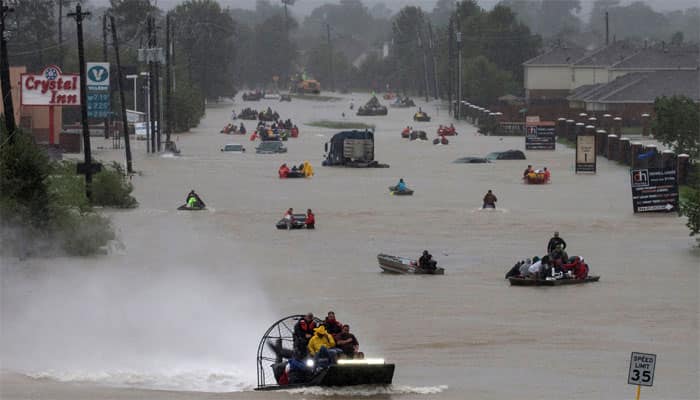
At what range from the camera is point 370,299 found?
115 feet

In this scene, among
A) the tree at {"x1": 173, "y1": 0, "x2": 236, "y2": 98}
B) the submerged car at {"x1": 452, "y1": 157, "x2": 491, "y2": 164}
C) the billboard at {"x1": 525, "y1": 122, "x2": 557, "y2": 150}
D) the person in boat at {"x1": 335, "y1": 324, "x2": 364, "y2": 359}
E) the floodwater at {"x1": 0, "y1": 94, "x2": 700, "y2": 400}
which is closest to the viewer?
the person in boat at {"x1": 335, "y1": 324, "x2": 364, "y2": 359}

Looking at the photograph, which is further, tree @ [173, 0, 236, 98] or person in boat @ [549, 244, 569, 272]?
tree @ [173, 0, 236, 98]

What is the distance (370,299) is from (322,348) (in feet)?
39.7

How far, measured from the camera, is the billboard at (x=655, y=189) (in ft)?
175

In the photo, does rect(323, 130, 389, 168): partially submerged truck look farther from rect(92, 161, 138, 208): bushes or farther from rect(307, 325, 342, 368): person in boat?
rect(307, 325, 342, 368): person in boat

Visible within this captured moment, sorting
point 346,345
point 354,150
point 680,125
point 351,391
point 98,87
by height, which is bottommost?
point 351,391

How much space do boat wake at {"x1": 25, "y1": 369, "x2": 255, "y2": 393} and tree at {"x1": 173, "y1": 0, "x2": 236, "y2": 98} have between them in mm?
146502

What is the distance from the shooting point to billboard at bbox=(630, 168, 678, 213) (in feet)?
175

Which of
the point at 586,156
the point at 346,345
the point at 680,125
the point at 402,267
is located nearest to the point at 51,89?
the point at 586,156

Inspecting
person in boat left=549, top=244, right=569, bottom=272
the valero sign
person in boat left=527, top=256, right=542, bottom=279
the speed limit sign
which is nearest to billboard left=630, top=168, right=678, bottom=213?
person in boat left=549, top=244, right=569, bottom=272

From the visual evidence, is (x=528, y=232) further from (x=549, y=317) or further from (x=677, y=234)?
(x=549, y=317)

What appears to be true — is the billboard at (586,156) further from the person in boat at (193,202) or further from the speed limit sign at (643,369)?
the speed limit sign at (643,369)

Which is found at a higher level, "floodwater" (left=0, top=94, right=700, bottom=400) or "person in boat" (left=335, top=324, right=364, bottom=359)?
"person in boat" (left=335, top=324, right=364, bottom=359)

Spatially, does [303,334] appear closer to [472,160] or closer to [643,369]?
[643,369]
